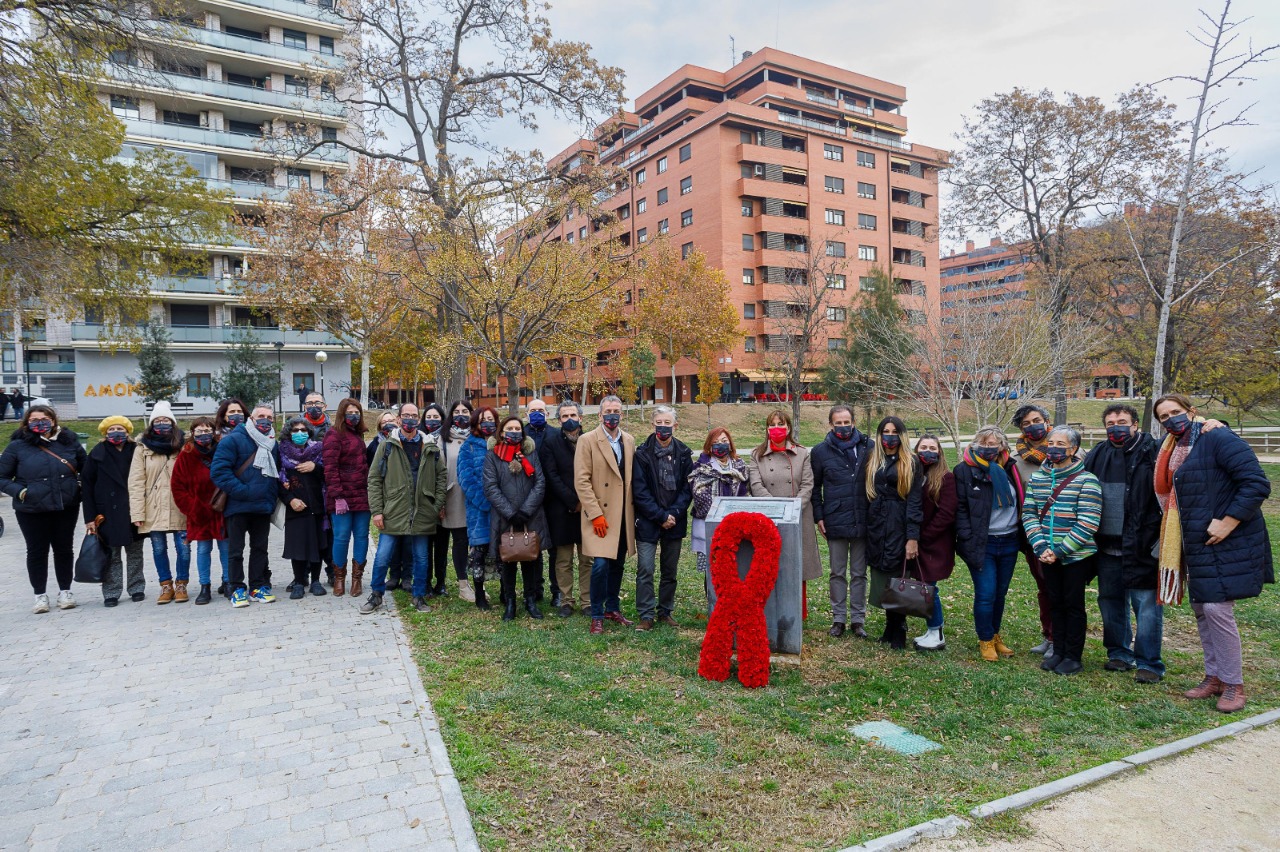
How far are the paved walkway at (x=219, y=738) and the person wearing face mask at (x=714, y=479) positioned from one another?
104 inches

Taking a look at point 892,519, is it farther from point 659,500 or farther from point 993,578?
point 659,500

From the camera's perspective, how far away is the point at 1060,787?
3699mm

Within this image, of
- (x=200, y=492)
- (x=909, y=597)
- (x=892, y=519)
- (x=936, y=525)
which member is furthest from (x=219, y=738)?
(x=936, y=525)

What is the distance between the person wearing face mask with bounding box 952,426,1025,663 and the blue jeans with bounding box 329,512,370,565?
19.1 feet

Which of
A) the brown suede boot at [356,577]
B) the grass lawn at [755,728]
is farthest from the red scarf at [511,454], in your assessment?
the brown suede boot at [356,577]

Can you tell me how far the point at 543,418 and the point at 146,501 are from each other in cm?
421

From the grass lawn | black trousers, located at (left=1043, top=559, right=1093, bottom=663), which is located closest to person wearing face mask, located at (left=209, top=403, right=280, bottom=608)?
the grass lawn

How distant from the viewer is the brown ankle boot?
494 centimetres

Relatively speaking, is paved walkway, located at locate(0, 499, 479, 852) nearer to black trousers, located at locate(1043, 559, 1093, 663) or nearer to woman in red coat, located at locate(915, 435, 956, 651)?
woman in red coat, located at locate(915, 435, 956, 651)

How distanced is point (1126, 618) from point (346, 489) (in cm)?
717

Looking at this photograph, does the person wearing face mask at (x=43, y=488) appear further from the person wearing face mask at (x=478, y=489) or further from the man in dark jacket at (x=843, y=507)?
the man in dark jacket at (x=843, y=507)

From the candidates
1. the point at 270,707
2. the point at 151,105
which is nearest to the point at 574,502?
the point at 270,707

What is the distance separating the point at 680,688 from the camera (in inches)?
203

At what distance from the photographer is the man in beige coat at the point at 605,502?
6.47 m
